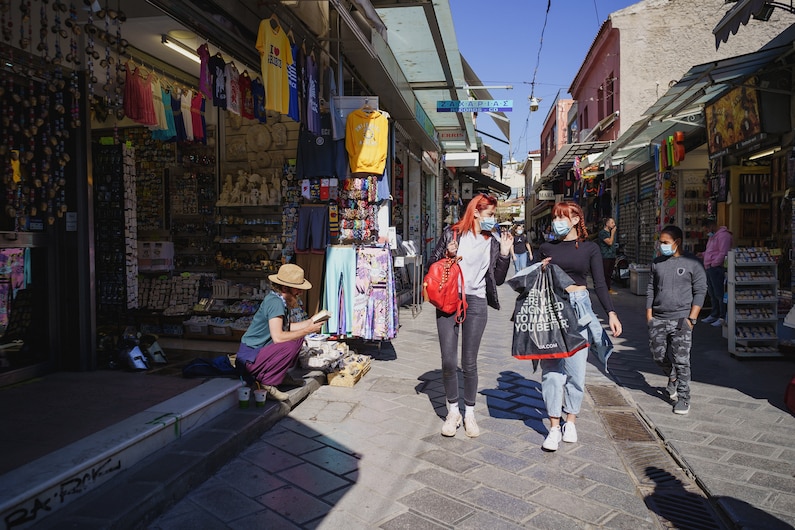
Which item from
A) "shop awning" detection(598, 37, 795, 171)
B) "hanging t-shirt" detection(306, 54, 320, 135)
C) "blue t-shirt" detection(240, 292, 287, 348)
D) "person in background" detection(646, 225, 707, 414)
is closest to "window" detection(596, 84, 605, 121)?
"shop awning" detection(598, 37, 795, 171)

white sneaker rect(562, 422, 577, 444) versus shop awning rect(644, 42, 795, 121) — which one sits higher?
shop awning rect(644, 42, 795, 121)

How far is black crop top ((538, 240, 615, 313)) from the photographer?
12.6 feet

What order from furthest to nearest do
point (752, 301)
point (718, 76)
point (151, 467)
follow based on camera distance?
point (718, 76) < point (752, 301) < point (151, 467)

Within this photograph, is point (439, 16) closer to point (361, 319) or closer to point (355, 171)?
point (355, 171)

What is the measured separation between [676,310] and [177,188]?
663 centimetres

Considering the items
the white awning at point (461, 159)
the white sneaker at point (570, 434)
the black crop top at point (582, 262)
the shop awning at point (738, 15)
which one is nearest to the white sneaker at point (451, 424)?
the white sneaker at point (570, 434)

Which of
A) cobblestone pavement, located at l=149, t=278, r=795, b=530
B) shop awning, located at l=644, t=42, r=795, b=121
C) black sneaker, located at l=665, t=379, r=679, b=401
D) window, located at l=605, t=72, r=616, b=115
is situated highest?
window, located at l=605, t=72, r=616, b=115

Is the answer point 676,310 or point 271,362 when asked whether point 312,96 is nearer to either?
point 271,362

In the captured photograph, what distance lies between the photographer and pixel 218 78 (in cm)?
512

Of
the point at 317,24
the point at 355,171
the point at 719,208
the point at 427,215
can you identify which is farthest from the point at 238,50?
the point at 427,215

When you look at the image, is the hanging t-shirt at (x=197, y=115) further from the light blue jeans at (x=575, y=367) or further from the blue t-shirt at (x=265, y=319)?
the light blue jeans at (x=575, y=367)

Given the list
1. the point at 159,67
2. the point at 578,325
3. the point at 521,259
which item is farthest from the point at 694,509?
the point at 521,259

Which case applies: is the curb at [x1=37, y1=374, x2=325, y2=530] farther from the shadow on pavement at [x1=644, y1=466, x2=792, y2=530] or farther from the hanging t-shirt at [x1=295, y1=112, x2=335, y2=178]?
the hanging t-shirt at [x1=295, y1=112, x2=335, y2=178]

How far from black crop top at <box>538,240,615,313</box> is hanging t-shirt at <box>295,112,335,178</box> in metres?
3.12
